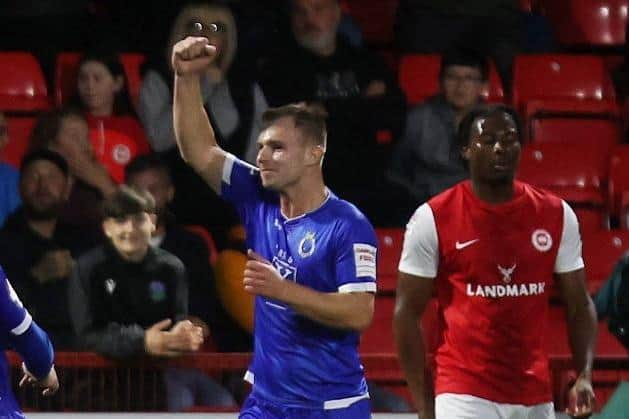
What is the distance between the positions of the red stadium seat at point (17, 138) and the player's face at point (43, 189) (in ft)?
2.59

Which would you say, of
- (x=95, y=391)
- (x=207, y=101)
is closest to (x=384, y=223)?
(x=207, y=101)

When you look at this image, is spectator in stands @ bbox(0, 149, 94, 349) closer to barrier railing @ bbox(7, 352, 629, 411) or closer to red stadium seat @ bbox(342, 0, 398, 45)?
barrier railing @ bbox(7, 352, 629, 411)

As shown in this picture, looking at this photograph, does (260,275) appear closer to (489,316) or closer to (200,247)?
(489,316)

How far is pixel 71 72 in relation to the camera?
877cm

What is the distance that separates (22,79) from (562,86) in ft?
10.7

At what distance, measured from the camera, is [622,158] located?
28.5 ft

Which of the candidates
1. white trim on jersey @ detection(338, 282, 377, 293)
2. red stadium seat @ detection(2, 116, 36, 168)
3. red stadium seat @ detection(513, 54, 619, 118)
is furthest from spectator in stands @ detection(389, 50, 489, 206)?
white trim on jersey @ detection(338, 282, 377, 293)

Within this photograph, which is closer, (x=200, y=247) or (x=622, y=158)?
(x=200, y=247)

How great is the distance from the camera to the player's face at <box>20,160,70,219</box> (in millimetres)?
7301

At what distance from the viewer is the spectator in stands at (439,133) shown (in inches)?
321

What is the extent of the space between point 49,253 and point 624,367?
2744 millimetres

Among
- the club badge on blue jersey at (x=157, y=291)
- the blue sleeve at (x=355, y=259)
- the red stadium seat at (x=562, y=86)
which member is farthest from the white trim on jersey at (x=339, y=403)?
the red stadium seat at (x=562, y=86)

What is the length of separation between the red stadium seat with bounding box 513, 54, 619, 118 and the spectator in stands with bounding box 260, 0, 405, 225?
106 centimetres

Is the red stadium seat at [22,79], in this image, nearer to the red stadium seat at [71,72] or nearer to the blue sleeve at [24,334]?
the red stadium seat at [71,72]
